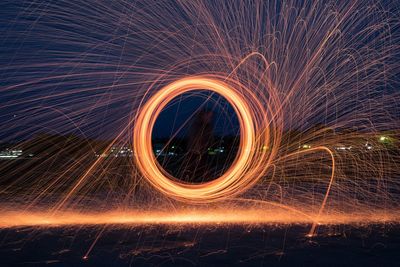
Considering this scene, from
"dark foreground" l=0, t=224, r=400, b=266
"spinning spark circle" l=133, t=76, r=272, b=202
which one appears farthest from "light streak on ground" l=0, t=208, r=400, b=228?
"spinning spark circle" l=133, t=76, r=272, b=202

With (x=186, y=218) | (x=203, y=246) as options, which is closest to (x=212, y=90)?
(x=186, y=218)

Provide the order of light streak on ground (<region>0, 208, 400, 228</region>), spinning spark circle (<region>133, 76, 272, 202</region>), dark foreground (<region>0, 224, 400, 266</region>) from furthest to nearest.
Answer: spinning spark circle (<region>133, 76, 272, 202</region>), light streak on ground (<region>0, 208, 400, 228</region>), dark foreground (<region>0, 224, 400, 266</region>)

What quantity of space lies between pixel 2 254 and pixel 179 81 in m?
5.49

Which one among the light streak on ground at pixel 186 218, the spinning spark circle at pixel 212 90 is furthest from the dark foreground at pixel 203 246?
the spinning spark circle at pixel 212 90

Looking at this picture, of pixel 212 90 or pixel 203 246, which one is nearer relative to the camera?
pixel 203 246

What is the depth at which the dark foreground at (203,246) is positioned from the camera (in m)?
5.81

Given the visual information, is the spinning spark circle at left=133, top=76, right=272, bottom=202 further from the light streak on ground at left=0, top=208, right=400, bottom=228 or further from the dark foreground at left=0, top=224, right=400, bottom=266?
the dark foreground at left=0, top=224, right=400, bottom=266

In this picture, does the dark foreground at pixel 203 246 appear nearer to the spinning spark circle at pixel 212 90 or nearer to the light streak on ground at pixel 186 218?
the light streak on ground at pixel 186 218

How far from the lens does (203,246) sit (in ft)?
21.7

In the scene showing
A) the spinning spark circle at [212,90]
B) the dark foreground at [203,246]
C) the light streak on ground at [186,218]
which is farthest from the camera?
the spinning spark circle at [212,90]

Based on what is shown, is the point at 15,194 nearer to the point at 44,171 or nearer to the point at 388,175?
the point at 44,171

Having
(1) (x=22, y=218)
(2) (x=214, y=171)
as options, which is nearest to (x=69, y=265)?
(1) (x=22, y=218)

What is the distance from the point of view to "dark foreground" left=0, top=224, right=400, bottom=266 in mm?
5809

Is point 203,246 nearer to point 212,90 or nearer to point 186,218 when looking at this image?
point 186,218
